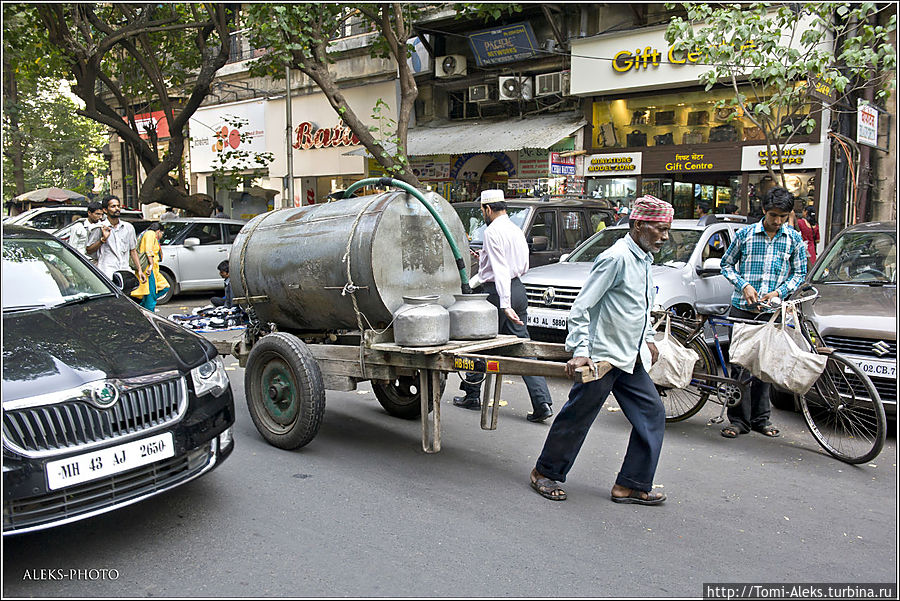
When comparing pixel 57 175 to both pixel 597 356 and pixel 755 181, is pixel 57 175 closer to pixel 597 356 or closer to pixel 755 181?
pixel 755 181

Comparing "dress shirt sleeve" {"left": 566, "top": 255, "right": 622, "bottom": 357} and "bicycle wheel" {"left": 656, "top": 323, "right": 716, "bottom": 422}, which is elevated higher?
"dress shirt sleeve" {"left": 566, "top": 255, "right": 622, "bottom": 357}

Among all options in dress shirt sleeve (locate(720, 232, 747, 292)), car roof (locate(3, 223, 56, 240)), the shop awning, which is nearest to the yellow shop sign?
the shop awning

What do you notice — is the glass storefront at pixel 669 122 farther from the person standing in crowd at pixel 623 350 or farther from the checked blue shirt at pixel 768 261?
the person standing in crowd at pixel 623 350

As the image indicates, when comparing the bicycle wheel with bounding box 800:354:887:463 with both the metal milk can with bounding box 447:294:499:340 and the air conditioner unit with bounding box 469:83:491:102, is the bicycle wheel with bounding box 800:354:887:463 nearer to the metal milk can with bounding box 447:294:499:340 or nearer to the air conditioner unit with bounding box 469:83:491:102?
the metal milk can with bounding box 447:294:499:340

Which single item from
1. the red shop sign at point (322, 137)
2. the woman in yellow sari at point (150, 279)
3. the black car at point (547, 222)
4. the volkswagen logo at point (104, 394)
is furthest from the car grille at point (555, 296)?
the red shop sign at point (322, 137)

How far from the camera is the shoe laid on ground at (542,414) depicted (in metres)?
6.12

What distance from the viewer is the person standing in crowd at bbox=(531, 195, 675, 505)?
4.10 metres

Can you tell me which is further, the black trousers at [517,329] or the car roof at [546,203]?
the car roof at [546,203]

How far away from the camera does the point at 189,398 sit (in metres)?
3.91

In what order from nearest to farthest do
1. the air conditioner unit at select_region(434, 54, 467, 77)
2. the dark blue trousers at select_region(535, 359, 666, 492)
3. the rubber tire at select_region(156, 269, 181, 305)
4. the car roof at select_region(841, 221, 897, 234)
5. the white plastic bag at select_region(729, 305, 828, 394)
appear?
1. the dark blue trousers at select_region(535, 359, 666, 492)
2. the white plastic bag at select_region(729, 305, 828, 394)
3. the car roof at select_region(841, 221, 897, 234)
4. the rubber tire at select_region(156, 269, 181, 305)
5. the air conditioner unit at select_region(434, 54, 467, 77)

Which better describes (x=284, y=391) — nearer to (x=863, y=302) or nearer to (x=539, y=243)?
(x=539, y=243)

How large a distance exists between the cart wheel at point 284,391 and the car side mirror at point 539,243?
4.41 metres

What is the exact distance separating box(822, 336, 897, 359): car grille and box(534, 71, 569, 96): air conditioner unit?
40.9ft

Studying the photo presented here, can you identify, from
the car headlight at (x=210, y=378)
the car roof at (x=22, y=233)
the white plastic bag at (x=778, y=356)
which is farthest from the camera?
the white plastic bag at (x=778, y=356)
